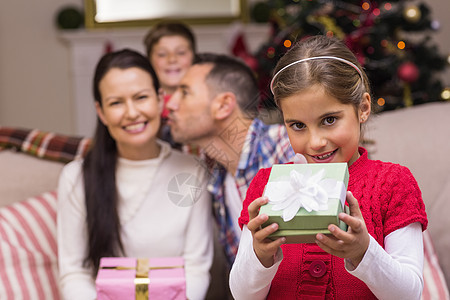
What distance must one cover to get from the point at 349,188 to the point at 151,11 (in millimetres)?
3300

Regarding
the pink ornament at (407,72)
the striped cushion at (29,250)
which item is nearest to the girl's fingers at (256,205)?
the striped cushion at (29,250)

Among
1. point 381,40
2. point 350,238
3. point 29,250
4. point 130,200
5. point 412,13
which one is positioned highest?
point 412,13

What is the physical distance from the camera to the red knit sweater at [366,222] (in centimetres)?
93

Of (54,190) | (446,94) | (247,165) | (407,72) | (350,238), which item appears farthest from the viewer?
(407,72)

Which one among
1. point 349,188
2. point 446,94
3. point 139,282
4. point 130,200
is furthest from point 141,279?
point 446,94

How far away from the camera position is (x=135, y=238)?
161 cm

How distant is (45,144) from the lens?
204 cm

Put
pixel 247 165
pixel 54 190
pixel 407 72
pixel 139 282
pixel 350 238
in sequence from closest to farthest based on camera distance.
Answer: pixel 350 238
pixel 139 282
pixel 247 165
pixel 54 190
pixel 407 72

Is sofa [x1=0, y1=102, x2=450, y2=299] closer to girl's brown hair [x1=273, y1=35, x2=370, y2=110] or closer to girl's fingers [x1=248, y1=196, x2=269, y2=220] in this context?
girl's brown hair [x1=273, y1=35, x2=370, y2=110]

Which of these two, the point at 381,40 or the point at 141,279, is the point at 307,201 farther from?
the point at 381,40

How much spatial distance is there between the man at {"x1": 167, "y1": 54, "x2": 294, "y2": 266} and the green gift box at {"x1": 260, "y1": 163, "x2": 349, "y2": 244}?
1.74ft

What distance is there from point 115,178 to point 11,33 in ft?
8.89

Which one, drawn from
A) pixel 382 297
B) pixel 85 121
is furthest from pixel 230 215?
pixel 85 121

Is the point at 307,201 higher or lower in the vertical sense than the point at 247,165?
higher
